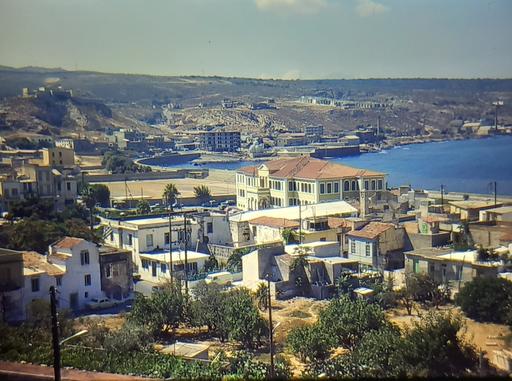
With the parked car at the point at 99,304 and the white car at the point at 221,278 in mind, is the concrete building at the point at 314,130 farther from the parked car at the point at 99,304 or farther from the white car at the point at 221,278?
the parked car at the point at 99,304

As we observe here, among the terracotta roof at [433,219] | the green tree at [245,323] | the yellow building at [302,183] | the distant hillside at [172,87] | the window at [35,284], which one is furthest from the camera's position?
the distant hillside at [172,87]

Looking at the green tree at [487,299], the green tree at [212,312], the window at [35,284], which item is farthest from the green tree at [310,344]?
the window at [35,284]

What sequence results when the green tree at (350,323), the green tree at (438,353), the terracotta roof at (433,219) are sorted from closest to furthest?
the green tree at (438,353) < the green tree at (350,323) < the terracotta roof at (433,219)

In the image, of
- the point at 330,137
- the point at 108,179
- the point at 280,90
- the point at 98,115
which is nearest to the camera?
the point at 108,179

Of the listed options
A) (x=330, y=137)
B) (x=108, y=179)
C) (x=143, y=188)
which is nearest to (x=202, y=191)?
(x=143, y=188)

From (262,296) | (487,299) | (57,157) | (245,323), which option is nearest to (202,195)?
(57,157)

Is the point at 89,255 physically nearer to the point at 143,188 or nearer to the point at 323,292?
the point at 323,292
